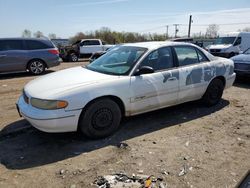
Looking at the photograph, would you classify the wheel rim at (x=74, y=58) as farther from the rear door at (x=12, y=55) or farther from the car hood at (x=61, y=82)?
the car hood at (x=61, y=82)

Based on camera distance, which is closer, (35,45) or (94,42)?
(35,45)

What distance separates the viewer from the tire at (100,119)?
14.2 feet

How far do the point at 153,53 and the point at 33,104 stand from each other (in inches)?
94.3

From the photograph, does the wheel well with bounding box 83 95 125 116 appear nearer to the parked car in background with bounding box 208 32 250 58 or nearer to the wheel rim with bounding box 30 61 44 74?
the wheel rim with bounding box 30 61 44 74

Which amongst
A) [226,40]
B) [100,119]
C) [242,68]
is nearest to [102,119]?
[100,119]

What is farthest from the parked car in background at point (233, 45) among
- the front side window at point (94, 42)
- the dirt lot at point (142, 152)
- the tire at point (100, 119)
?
the tire at point (100, 119)

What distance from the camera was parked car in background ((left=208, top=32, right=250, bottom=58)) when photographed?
58.3 feet

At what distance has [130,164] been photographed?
3.79 metres

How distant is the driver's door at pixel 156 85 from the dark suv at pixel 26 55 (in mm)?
7975

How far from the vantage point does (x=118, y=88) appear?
455 cm

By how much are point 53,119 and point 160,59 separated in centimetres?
242

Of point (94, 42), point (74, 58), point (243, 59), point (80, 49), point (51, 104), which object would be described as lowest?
point (74, 58)

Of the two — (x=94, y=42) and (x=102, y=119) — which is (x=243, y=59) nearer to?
(x=102, y=119)

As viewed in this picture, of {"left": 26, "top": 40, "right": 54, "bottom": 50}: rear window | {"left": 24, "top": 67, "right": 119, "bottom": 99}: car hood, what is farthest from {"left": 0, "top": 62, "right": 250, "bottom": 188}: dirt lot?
{"left": 26, "top": 40, "right": 54, "bottom": 50}: rear window
